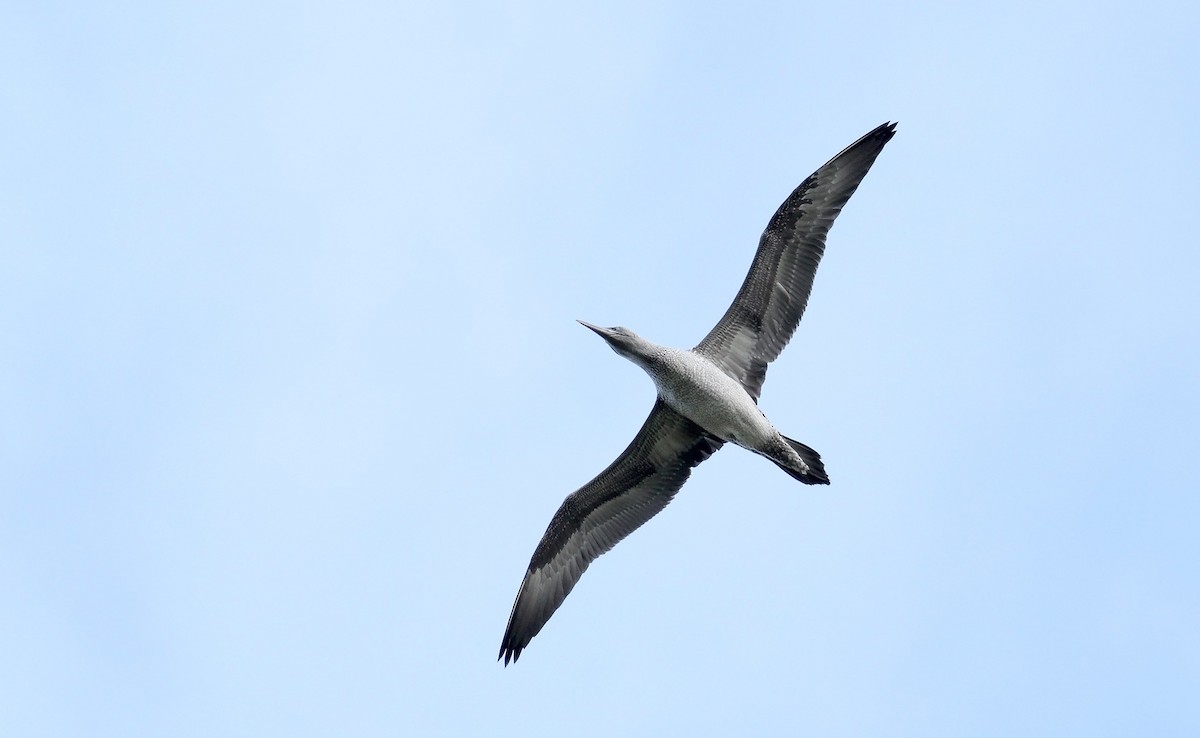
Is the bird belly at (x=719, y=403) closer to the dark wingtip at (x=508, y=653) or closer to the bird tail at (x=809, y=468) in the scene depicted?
the bird tail at (x=809, y=468)

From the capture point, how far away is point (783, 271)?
2098 centimetres

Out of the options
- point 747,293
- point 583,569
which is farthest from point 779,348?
point 583,569

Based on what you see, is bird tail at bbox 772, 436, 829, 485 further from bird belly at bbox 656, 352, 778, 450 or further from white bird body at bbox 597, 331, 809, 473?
bird belly at bbox 656, 352, 778, 450

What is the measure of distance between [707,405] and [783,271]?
2.35 meters

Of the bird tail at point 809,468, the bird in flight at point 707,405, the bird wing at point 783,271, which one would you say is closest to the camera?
the bird tail at point 809,468

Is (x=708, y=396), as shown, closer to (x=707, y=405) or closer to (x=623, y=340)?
(x=707, y=405)

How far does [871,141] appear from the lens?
21156 mm

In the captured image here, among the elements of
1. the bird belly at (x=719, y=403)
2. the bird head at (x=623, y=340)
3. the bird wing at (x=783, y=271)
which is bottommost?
the bird belly at (x=719, y=403)

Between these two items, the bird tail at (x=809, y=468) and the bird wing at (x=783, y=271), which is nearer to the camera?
the bird tail at (x=809, y=468)

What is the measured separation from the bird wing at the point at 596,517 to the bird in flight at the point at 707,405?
15mm

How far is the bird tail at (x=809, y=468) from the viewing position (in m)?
20.2

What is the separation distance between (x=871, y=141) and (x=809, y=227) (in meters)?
1.62

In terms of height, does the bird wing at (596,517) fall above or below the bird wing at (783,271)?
below

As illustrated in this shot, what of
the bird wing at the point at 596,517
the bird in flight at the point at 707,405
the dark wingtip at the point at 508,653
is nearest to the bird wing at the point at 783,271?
the bird in flight at the point at 707,405
